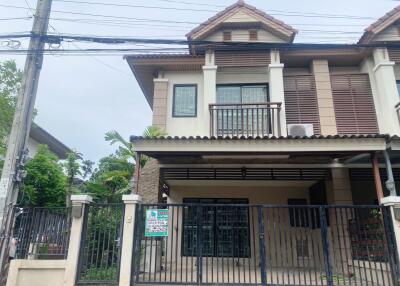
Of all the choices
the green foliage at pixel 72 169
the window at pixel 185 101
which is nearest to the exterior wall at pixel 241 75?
the window at pixel 185 101

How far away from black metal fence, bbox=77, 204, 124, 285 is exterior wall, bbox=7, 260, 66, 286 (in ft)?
1.40

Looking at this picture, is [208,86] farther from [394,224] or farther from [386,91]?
[394,224]

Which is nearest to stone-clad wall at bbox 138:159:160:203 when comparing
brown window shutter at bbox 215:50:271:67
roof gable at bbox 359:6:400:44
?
brown window shutter at bbox 215:50:271:67

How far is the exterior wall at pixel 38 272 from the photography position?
6.65 meters

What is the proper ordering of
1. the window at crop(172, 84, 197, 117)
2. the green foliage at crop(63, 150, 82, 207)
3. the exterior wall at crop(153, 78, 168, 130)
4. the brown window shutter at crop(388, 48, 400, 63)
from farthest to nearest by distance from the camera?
the green foliage at crop(63, 150, 82, 207), the window at crop(172, 84, 197, 117), the exterior wall at crop(153, 78, 168, 130), the brown window shutter at crop(388, 48, 400, 63)

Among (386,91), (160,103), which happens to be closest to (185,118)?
(160,103)

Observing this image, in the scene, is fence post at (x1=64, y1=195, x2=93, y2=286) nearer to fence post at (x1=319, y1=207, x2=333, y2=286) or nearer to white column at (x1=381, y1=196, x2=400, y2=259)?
fence post at (x1=319, y1=207, x2=333, y2=286)

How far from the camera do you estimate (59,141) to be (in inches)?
783

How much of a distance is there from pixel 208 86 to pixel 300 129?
10.8 ft

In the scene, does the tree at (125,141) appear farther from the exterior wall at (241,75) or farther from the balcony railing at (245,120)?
the exterior wall at (241,75)

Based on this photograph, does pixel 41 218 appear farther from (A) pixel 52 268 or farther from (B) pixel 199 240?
(B) pixel 199 240

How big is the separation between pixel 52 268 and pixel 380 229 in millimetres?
7225

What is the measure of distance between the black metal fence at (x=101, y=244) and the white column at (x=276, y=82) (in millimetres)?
5962

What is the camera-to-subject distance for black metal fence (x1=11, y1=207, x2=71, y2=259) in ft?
22.7
